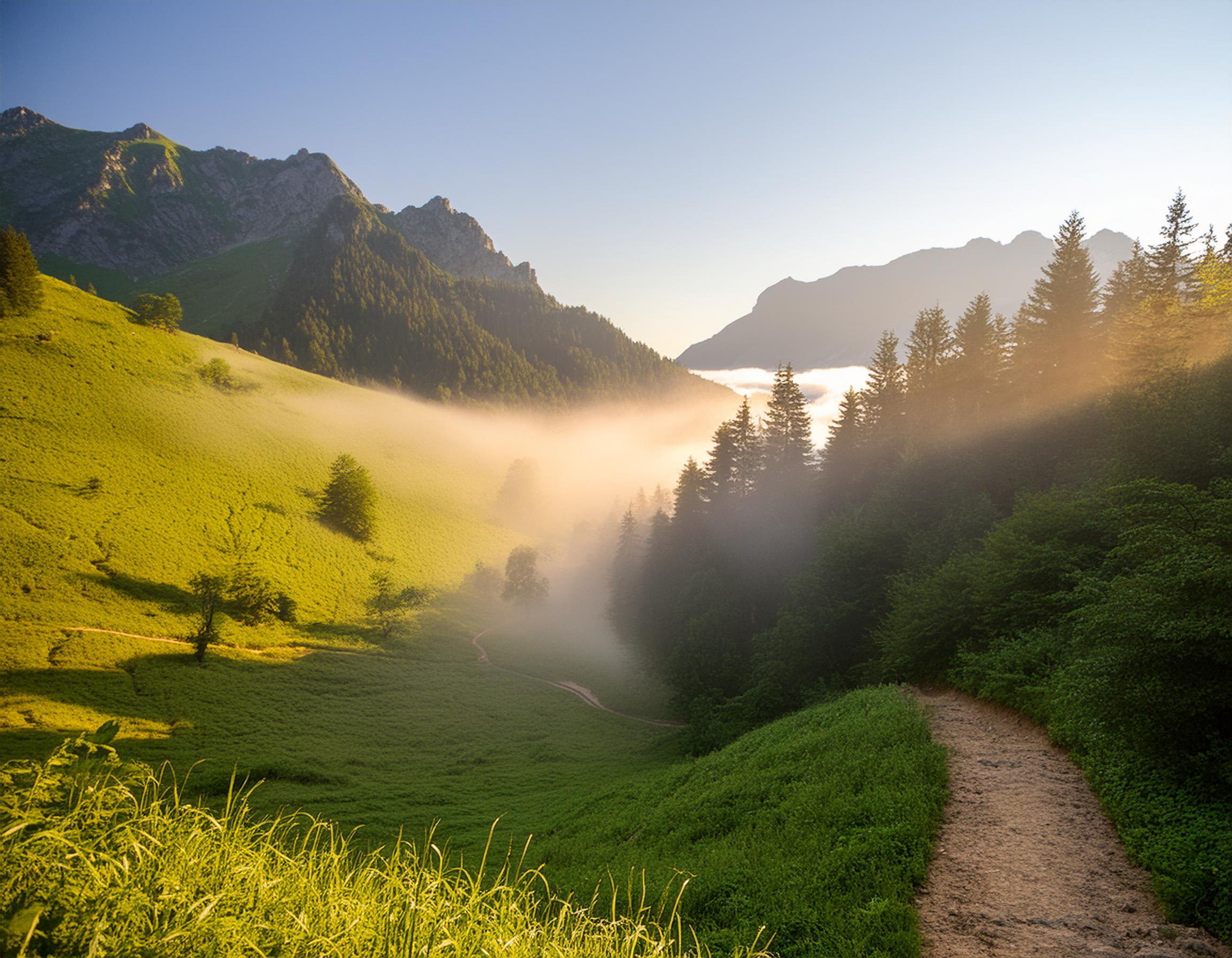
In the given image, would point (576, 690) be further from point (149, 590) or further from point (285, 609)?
point (149, 590)

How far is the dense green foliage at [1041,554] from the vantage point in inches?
356

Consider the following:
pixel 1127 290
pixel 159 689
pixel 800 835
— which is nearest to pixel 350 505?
pixel 159 689

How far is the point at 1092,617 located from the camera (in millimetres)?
10734

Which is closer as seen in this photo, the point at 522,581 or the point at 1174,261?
the point at 1174,261

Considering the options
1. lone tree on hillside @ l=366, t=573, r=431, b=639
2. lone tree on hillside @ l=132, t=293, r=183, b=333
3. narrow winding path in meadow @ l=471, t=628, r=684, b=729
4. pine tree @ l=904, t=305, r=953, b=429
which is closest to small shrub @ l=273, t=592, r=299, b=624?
lone tree on hillside @ l=366, t=573, r=431, b=639

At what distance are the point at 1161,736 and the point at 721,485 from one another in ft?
163

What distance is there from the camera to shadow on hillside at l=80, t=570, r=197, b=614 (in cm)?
4106

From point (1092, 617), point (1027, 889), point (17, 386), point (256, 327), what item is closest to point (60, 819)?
point (1027, 889)

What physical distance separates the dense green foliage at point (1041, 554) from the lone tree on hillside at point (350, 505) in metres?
41.0

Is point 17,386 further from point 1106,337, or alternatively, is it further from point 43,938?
point 1106,337

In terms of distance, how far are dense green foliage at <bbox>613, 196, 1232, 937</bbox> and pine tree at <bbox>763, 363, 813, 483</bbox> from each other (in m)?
3.23

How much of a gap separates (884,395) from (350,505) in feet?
224

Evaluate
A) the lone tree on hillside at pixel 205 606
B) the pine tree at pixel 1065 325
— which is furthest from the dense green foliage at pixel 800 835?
the lone tree on hillside at pixel 205 606

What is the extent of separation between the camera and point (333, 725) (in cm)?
3459
